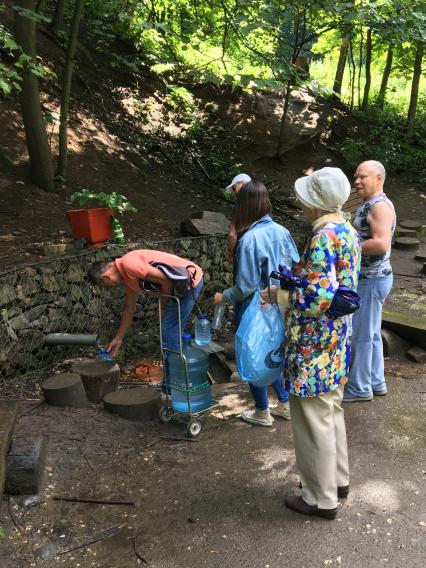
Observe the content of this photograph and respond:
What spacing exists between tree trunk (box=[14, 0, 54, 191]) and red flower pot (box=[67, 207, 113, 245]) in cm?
221

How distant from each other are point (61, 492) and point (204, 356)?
61.6 inches

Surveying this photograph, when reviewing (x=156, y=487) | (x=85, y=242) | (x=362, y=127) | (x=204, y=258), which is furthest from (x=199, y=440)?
(x=362, y=127)

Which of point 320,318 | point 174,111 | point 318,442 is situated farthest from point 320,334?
point 174,111

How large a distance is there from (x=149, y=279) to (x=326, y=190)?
1566 mm

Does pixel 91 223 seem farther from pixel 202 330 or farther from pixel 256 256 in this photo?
pixel 256 256

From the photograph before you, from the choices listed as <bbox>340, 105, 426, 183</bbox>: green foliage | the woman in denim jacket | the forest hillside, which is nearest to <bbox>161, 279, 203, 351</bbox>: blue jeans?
the woman in denim jacket

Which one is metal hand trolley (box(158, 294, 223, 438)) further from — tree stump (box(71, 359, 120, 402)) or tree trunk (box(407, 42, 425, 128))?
tree trunk (box(407, 42, 425, 128))

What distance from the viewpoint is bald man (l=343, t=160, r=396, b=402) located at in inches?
151

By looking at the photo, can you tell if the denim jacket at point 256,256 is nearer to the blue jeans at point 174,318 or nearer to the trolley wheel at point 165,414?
the blue jeans at point 174,318

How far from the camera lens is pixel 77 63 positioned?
11016 mm

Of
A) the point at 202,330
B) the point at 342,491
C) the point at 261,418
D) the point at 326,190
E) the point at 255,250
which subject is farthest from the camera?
the point at 202,330

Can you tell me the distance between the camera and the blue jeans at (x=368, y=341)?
403 cm

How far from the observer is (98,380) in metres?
4.29

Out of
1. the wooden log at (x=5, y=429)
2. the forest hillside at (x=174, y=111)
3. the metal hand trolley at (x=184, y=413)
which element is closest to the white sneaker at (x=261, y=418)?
the metal hand trolley at (x=184, y=413)
